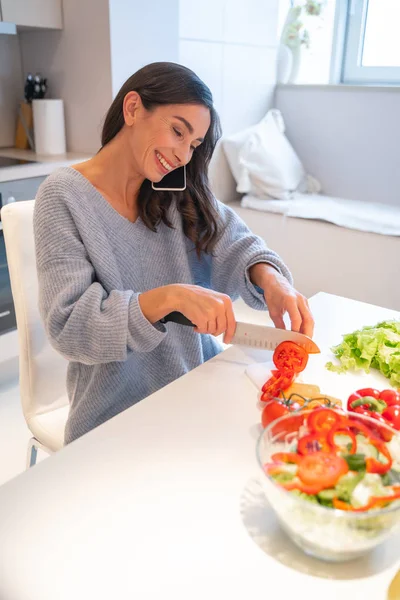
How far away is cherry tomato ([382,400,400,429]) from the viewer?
79 cm

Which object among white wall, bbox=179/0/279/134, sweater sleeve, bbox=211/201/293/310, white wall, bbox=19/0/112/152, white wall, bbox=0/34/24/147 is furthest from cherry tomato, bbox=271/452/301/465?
white wall, bbox=0/34/24/147

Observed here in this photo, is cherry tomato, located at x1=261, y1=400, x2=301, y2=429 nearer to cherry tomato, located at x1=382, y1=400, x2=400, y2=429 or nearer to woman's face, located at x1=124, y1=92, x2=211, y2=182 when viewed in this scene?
cherry tomato, located at x1=382, y1=400, x2=400, y2=429

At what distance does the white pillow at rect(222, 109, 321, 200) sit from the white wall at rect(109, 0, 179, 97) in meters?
0.69

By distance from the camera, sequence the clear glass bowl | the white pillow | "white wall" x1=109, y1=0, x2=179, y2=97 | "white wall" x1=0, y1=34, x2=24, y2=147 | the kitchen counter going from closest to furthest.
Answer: the clear glass bowl → the kitchen counter → "white wall" x1=109, y1=0, x2=179, y2=97 → "white wall" x1=0, y1=34, x2=24, y2=147 → the white pillow

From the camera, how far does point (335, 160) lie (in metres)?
3.25

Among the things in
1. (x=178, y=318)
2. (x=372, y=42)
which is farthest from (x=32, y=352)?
(x=372, y=42)

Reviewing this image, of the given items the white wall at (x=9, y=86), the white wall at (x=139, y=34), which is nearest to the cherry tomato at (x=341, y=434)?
the white wall at (x=139, y=34)

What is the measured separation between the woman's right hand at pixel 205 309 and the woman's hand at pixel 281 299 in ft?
0.57

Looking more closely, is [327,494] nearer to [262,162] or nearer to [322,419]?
[322,419]

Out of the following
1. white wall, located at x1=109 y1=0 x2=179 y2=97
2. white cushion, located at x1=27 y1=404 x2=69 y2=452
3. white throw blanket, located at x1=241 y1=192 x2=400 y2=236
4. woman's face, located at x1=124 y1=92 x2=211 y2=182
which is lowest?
white cushion, located at x1=27 y1=404 x2=69 y2=452

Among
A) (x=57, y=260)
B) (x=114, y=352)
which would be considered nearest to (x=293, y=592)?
(x=114, y=352)

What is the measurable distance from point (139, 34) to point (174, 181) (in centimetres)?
148

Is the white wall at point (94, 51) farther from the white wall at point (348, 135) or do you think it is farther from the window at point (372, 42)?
the window at point (372, 42)

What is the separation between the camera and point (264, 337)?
3.31 feet
